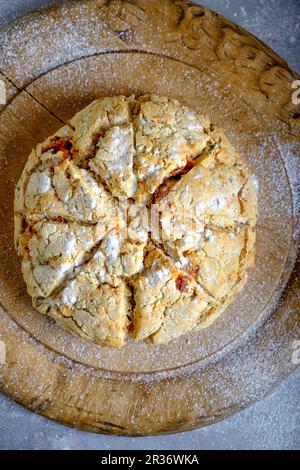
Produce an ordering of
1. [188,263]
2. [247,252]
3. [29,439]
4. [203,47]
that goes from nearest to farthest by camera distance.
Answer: [188,263] < [247,252] < [203,47] < [29,439]

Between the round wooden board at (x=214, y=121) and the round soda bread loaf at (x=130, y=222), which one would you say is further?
the round wooden board at (x=214, y=121)

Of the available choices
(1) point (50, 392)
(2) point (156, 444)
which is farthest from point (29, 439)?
(2) point (156, 444)

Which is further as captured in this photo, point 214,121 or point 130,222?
point 214,121

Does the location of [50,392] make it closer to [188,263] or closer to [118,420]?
[118,420]

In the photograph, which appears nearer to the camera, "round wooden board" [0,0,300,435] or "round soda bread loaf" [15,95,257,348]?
"round soda bread loaf" [15,95,257,348]
